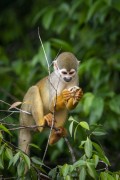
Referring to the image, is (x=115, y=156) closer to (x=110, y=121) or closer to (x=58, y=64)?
(x=110, y=121)

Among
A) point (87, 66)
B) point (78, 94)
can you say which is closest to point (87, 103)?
point (87, 66)

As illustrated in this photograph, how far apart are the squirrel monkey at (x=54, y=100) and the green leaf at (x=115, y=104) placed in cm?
119

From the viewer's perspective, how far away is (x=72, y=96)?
5113mm

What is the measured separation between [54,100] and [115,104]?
61.7 inches

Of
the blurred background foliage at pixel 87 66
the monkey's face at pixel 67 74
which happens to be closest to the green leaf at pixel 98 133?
the monkey's face at pixel 67 74

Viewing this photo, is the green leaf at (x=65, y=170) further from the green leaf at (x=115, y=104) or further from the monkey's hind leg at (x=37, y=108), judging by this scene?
the green leaf at (x=115, y=104)

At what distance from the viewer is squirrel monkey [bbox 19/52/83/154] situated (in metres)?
5.17

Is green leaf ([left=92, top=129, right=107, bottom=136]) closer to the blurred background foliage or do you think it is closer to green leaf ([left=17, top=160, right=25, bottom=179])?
green leaf ([left=17, top=160, right=25, bottom=179])

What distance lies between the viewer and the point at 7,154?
423cm

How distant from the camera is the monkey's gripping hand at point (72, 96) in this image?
16.6 feet

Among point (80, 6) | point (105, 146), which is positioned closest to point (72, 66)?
point (105, 146)

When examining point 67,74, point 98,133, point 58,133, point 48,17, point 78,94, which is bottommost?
point 98,133

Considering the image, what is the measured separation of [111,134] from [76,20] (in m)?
1.58

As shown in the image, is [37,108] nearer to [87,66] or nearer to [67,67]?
[67,67]
